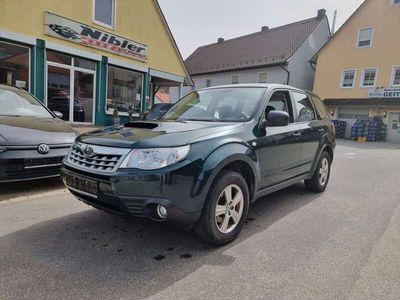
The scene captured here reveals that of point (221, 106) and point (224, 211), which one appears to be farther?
point (221, 106)

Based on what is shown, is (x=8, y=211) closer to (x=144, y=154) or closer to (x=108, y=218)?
(x=108, y=218)

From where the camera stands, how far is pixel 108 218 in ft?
12.2

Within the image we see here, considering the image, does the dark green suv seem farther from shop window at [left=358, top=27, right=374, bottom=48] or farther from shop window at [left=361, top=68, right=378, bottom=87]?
shop window at [left=358, top=27, right=374, bottom=48]

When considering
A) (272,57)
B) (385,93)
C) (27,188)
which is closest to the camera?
(27,188)

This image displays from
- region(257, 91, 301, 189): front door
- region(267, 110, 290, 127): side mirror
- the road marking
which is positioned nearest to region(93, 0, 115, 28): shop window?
the road marking

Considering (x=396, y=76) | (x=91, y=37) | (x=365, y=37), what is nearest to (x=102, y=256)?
(x=91, y=37)

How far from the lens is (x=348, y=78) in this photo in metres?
23.6

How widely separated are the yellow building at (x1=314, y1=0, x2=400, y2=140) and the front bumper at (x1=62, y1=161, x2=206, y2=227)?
22397 millimetres

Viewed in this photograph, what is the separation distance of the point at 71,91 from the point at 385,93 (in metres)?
20.5

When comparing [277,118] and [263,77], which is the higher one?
[263,77]

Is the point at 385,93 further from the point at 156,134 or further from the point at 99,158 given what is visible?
the point at 99,158

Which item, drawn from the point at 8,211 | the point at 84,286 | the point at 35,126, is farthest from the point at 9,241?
the point at 35,126

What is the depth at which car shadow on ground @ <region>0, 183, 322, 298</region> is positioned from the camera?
2340 mm

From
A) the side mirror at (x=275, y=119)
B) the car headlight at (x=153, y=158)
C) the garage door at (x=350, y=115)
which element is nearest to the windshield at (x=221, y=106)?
the side mirror at (x=275, y=119)
